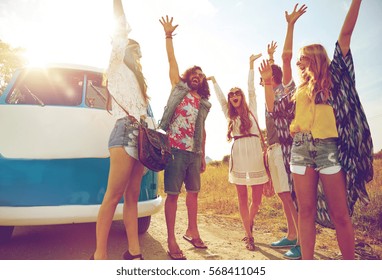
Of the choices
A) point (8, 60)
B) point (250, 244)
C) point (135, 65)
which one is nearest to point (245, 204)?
point (250, 244)

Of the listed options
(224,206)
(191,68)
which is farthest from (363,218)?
(191,68)

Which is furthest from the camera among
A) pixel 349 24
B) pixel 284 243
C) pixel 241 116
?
pixel 241 116

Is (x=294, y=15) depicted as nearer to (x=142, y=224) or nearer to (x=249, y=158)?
(x=249, y=158)

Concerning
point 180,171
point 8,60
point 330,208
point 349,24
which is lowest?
point 330,208

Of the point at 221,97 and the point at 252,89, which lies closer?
the point at 252,89

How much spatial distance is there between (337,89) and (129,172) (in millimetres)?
1561

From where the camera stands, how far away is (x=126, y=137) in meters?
2.26

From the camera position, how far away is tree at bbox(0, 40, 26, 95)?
140 inches

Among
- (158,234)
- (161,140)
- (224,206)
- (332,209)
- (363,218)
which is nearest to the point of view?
(332,209)

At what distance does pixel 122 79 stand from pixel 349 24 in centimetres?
158

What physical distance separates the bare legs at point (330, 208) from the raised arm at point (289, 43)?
0.93 metres

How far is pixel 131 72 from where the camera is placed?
238 cm

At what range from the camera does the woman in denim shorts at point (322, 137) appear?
2.10 meters
